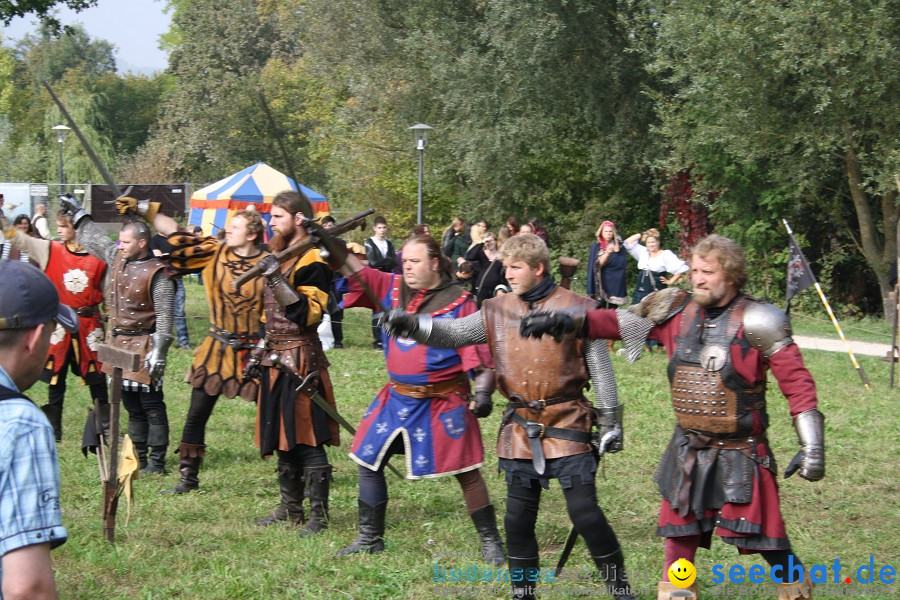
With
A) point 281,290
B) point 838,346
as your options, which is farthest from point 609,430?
point 838,346

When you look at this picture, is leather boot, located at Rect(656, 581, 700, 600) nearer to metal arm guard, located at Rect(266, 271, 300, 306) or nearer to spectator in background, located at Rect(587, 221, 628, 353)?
metal arm guard, located at Rect(266, 271, 300, 306)

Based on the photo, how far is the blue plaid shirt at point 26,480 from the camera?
2160 millimetres

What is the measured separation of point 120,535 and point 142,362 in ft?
5.40

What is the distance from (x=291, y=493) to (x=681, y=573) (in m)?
2.66

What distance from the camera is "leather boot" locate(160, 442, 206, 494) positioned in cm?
685

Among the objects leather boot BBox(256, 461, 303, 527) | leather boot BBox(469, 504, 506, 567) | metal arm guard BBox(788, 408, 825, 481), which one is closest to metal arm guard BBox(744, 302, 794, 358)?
metal arm guard BBox(788, 408, 825, 481)

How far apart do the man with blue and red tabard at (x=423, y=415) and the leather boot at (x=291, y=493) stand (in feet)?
2.23

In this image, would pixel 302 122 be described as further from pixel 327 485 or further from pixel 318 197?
pixel 327 485

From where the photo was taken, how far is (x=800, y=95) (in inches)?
655

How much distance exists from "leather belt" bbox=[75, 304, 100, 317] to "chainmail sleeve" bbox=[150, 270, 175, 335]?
4.34 ft

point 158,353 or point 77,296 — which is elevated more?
point 77,296

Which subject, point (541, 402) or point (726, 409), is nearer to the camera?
point (726, 409)

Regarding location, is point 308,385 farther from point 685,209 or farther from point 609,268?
point 685,209

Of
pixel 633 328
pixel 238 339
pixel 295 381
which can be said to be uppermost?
pixel 633 328
